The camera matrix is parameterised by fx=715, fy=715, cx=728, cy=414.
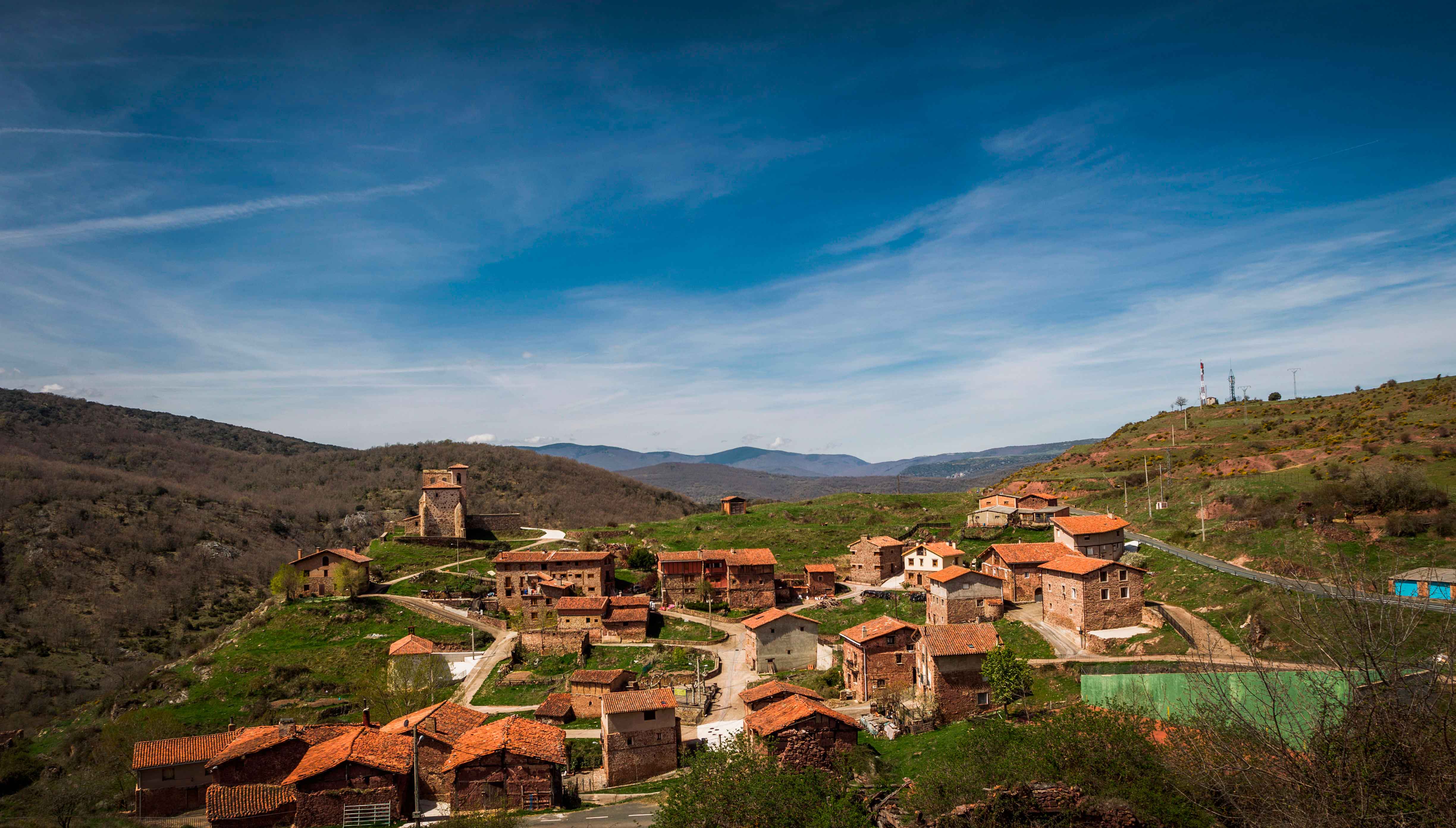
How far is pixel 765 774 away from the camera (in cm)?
2191

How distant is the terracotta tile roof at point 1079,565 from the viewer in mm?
43969

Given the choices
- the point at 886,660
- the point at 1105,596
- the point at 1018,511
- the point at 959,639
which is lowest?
the point at 886,660

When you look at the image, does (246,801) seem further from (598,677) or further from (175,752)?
(598,677)

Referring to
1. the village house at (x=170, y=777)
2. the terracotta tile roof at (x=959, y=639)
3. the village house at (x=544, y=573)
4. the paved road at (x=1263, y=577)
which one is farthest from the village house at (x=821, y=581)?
the village house at (x=170, y=777)

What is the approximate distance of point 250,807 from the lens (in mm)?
32219

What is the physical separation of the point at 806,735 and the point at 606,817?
918 centimetres

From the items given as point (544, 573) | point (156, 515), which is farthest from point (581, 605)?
point (156, 515)

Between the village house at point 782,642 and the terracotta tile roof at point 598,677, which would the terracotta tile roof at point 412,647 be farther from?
the village house at point 782,642

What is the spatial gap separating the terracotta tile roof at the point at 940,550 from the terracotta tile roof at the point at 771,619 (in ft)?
48.4

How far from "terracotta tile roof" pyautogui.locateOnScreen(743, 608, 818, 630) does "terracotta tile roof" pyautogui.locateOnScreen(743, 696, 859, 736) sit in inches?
555

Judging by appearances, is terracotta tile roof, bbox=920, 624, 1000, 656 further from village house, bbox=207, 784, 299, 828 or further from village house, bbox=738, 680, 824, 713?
village house, bbox=207, 784, 299, 828

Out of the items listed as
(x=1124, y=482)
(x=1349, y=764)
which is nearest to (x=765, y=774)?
(x=1349, y=764)

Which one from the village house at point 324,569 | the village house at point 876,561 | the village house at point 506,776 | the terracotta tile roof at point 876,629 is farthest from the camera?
the village house at point 876,561

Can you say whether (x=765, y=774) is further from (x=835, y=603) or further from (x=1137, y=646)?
(x=835, y=603)
